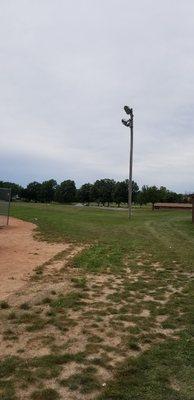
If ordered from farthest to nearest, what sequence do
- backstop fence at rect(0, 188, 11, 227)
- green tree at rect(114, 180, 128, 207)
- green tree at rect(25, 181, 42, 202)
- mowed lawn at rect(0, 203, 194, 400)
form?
green tree at rect(25, 181, 42, 202) < green tree at rect(114, 180, 128, 207) < backstop fence at rect(0, 188, 11, 227) < mowed lawn at rect(0, 203, 194, 400)

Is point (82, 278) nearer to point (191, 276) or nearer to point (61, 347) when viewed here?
point (191, 276)

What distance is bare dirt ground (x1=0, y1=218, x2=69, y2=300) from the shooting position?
917cm

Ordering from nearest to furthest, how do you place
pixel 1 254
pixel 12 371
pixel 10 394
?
pixel 10 394 → pixel 12 371 → pixel 1 254

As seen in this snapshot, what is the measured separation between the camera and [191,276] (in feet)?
34.1

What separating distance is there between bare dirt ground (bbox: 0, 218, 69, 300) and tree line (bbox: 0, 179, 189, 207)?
6490 centimetres

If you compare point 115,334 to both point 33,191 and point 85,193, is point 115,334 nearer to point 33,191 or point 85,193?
point 85,193

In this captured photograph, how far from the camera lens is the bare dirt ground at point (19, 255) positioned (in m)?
9.17

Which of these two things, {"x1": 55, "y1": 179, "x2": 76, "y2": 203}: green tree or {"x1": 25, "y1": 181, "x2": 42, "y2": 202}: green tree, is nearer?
{"x1": 55, "y1": 179, "x2": 76, "y2": 203}: green tree

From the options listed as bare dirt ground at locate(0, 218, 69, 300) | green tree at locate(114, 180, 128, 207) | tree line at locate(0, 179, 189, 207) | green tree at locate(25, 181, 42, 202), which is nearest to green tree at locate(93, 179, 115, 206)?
tree line at locate(0, 179, 189, 207)

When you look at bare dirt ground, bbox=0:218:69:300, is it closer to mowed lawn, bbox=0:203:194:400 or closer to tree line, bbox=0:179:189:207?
mowed lawn, bbox=0:203:194:400

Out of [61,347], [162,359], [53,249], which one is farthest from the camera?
[53,249]

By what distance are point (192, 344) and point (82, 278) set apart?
4.32 metres

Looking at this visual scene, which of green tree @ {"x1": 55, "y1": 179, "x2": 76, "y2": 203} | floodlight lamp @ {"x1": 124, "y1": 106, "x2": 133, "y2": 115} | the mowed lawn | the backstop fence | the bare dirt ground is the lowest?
the mowed lawn

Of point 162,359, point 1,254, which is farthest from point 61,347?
point 1,254
